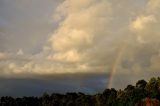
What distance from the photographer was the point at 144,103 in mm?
179750

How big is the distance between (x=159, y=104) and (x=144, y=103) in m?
9.88

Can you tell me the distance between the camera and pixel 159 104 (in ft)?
612
